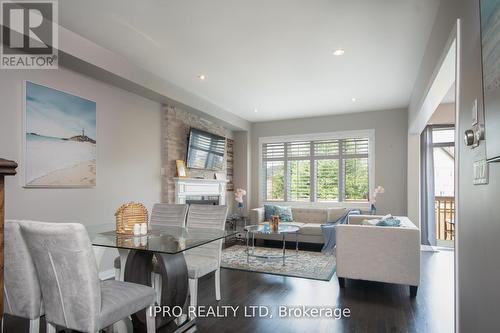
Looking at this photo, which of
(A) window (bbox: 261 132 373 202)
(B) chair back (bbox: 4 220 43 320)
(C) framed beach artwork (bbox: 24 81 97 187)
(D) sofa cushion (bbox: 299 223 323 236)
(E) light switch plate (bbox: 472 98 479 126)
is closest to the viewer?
(E) light switch plate (bbox: 472 98 479 126)

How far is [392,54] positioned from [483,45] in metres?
2.53

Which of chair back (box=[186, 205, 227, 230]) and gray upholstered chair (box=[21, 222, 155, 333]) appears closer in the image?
gray upholstered chair (box=[21, 222, 155, 333])

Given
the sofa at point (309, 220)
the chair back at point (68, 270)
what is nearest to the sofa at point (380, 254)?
the sofa at point (309, 220)

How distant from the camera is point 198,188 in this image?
5707 millimetres

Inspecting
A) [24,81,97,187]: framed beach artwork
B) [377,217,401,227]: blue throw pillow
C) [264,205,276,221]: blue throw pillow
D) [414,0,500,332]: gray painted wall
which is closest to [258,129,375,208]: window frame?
[264,205,276,221]: blue throw pillow

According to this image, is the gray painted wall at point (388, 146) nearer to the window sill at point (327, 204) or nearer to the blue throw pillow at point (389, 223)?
the window sill at point (327, 204)

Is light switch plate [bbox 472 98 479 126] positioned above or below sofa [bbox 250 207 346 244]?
above

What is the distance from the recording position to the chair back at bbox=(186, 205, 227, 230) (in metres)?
3.28

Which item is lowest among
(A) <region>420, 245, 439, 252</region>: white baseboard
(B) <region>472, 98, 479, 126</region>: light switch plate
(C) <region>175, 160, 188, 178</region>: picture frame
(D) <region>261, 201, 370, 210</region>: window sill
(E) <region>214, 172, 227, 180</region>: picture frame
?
(A) <region>420, 245, 439, 252</region>: white baseboard

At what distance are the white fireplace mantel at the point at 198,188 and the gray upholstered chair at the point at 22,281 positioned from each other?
321cm

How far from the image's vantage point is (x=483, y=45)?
1.33 meters

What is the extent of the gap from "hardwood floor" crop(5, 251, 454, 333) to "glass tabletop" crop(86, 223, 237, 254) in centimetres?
76

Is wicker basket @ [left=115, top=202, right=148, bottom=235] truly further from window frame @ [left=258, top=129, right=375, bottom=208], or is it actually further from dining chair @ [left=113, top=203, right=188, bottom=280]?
window frame @ [left=258, top=129, right=375, bottom=208]

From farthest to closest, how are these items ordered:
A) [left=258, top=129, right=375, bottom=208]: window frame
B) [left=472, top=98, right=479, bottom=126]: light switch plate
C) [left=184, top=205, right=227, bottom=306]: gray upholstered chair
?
[left=258, top=129, right=375, bottom=208]: window frame < [left=184, top=205, right=227, bottom=306]: gray upholstered chair < [left=472, top=98, right=479, bottom=126]: light switch plate
